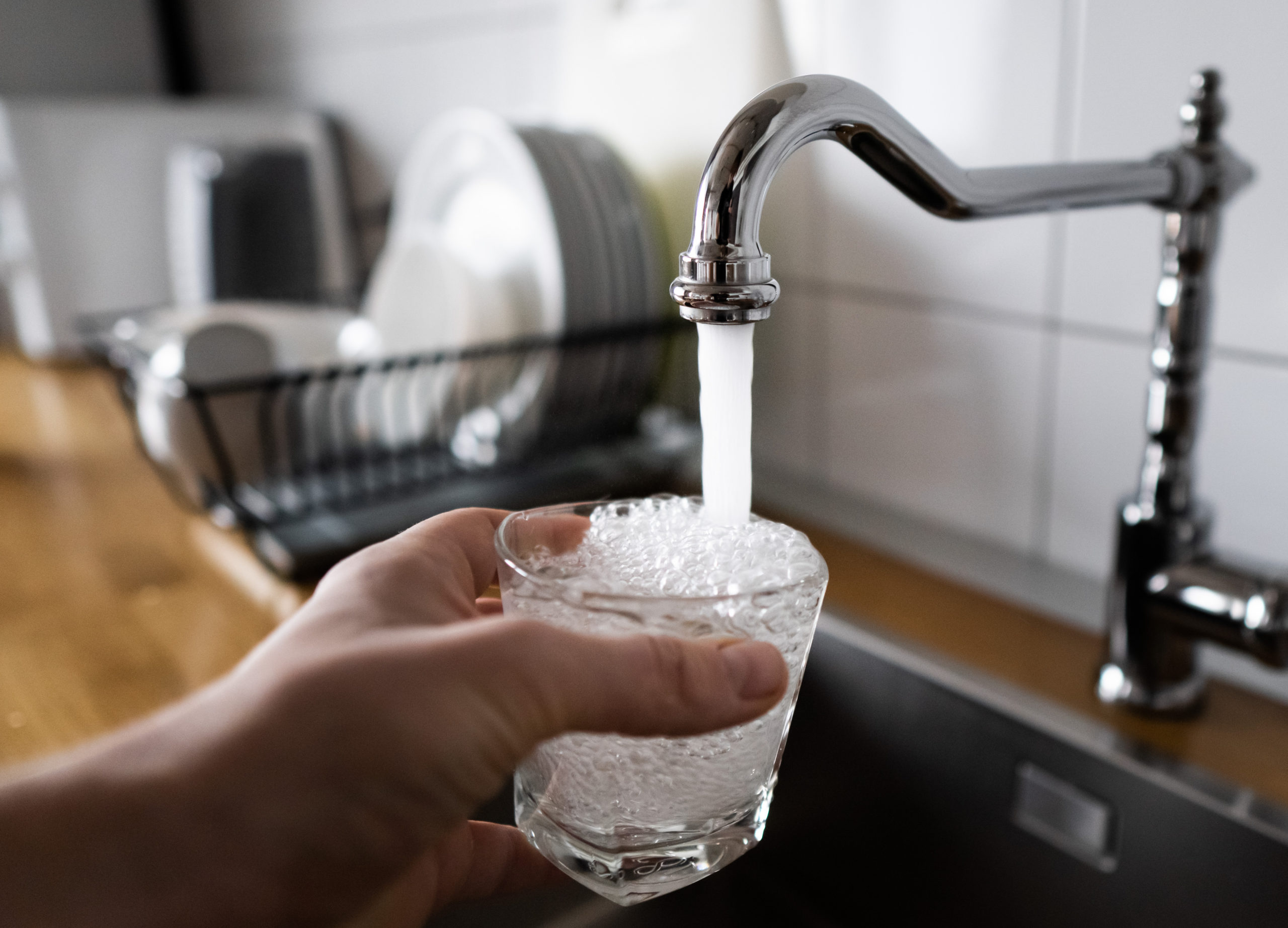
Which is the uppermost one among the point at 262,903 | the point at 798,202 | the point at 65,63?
the point at 65,63

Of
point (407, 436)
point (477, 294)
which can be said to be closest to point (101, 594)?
point (407, 436)

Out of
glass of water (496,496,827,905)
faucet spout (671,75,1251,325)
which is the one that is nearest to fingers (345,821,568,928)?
glass of water (496,496,827,905)

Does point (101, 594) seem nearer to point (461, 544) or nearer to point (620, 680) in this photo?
point (461, 544)

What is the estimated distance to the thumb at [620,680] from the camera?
0.87ft

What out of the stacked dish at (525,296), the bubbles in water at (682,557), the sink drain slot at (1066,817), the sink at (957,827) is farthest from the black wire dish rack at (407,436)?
the bubbles in water at (682,557)

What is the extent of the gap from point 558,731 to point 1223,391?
1.70 ft

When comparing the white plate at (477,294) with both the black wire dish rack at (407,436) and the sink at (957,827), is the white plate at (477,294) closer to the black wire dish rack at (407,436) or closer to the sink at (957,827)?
the black wire dish rack at (407,436)

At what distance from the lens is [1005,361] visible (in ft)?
2.42

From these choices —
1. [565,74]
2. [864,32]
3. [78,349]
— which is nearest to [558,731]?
[864,32]

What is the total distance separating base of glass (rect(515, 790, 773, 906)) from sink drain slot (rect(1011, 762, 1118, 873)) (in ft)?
1.02

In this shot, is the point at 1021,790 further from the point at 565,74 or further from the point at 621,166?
the point at 565,74

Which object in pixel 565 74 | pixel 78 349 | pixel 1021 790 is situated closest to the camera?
pixel 1021 790

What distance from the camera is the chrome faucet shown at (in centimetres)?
30

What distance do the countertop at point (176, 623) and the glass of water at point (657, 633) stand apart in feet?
1.18
